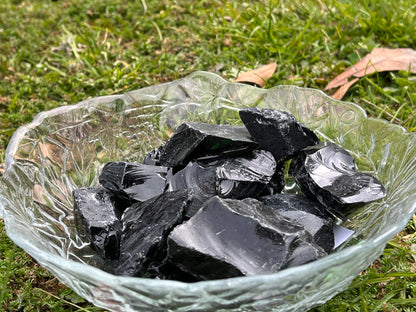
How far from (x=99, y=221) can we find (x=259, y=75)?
147 cm

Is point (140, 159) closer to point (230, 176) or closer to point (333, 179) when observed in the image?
point (230, 176)

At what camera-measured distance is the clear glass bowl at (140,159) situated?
4.07 ft

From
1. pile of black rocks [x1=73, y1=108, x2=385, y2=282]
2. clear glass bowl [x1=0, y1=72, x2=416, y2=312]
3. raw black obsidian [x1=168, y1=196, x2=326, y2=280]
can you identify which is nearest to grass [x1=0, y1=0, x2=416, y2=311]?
clear glass bowl [x1=0, y1=72, x2=416, y2=312]

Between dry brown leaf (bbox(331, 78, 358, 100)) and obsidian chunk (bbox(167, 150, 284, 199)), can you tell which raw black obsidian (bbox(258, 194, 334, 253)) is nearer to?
obsidian chunk (bbox(167, 150, 284, 199))

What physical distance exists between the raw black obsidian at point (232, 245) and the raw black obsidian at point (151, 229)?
9 centimetres

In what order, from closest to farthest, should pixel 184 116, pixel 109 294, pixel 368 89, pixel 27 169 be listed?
1. pixel 109 294
2. pixel 27 169
3. pixel 184 116
4. pixel 368 89

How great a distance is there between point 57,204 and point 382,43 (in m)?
2.12

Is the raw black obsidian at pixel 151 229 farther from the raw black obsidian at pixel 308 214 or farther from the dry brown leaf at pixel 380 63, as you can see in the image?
the dry brown leaf at pixel 380 63

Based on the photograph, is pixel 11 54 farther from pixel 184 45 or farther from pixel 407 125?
pixel 407 125

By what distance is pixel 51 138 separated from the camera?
2.01 metres

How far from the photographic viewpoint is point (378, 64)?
288 cm

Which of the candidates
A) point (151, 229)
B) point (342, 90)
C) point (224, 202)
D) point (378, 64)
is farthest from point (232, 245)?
point (378, 64)

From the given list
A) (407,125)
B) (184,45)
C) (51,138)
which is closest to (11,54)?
(184,45)

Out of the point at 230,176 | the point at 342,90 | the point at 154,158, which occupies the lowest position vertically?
the point at 342,90
